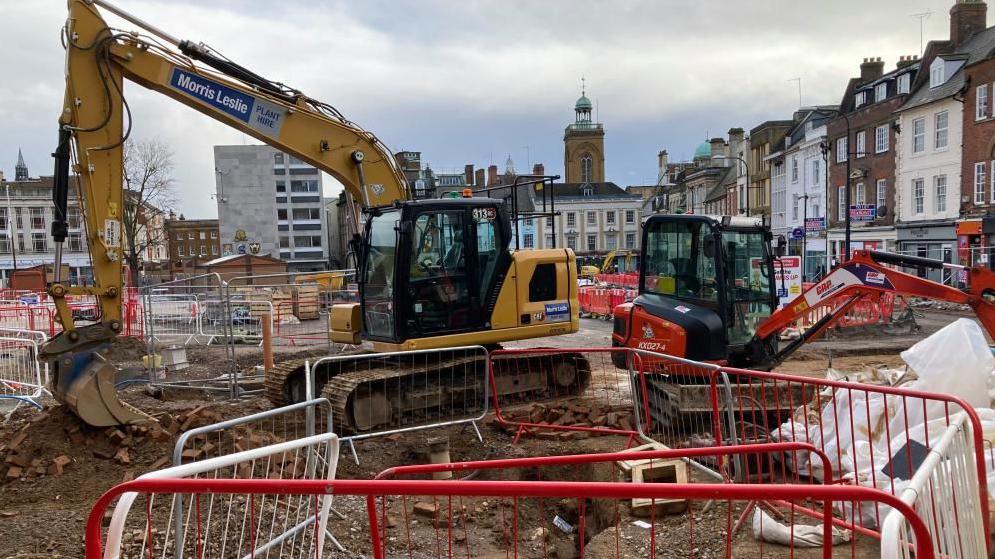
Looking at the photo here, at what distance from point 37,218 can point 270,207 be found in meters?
23.5

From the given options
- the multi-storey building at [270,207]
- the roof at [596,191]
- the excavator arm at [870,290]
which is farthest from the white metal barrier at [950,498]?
the multi-storey building at [270,207]

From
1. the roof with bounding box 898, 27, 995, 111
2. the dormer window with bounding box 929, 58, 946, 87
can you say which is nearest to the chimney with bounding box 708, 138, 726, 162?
the roof with bounding box 898, 27, 995, 111

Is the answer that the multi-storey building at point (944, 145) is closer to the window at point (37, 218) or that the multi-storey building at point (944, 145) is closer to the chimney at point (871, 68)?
the chimney at point (871, 68)

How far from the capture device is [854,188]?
3878 centimetres

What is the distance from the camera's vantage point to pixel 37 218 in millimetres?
76188

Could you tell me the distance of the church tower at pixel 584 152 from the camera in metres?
92.9

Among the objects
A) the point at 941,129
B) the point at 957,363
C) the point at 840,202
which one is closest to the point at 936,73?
the point at 941,129

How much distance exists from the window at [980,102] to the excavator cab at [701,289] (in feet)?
82.7

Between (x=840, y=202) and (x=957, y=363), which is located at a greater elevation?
(x=840, y=202)

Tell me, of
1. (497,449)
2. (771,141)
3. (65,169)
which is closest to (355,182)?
(65,169)

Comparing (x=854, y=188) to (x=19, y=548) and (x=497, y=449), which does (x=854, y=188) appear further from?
(x=19, y=548)

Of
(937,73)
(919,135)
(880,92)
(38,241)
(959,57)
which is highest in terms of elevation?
(959,57)

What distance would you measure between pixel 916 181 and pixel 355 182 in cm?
3208

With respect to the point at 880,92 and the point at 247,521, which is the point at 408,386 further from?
the point at 880,92
